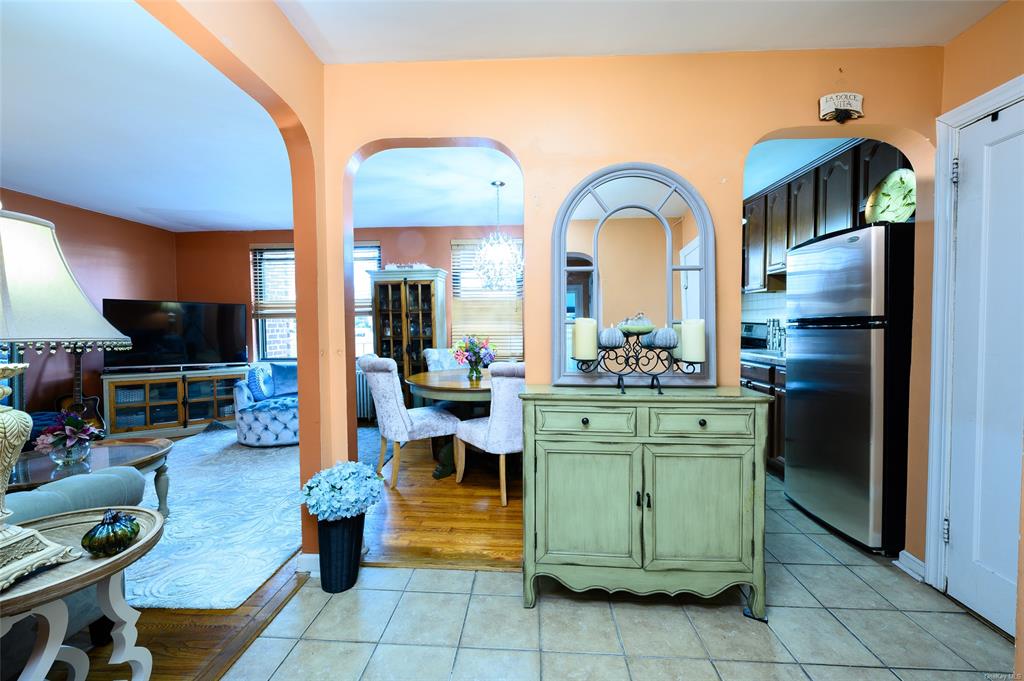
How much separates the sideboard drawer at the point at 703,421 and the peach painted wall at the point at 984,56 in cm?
176

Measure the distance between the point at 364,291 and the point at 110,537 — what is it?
193 inches

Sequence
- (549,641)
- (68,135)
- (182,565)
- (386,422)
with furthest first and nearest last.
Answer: (386,422)
(68,135)
(182,565)
(549,641)

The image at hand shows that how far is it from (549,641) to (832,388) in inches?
83.7

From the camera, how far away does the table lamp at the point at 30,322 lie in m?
0.97

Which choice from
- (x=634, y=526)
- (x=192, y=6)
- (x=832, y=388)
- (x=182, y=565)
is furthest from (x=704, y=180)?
(x=182, y=565)

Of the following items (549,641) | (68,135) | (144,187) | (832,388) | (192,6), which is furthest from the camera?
(144,187)

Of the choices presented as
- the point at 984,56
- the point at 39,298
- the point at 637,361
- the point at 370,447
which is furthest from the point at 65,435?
the point at 984,56

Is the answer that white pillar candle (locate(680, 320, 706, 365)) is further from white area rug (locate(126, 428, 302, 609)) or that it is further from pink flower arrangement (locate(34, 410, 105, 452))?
pink flower arrangement (locate(34, 410, 105, 452))

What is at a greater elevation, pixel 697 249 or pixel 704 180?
pixel 704 180

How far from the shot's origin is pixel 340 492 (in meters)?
1.99

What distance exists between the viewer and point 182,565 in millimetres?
2273

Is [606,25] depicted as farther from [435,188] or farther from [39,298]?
[435,188]

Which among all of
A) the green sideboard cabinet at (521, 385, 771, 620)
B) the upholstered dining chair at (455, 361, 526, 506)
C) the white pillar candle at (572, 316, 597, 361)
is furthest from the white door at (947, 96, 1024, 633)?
the upholstered dining chair at (455, 361, 526, 506)

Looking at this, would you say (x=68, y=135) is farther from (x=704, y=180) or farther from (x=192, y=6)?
(x=704, y=180)
